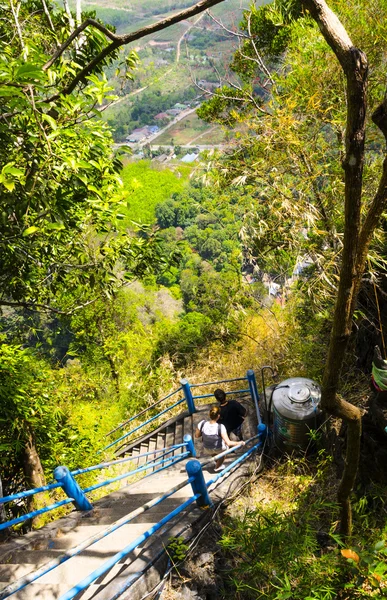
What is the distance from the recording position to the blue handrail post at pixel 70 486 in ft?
11.5

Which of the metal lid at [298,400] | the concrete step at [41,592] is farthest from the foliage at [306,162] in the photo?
the concrete step at [41,592]

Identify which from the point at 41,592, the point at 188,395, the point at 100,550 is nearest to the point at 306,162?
the point at 188,395

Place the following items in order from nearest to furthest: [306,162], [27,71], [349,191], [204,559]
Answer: [349,191] → [27,71] → [204,559] → [306,162]

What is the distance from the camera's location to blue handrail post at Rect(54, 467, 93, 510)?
350 centimetres

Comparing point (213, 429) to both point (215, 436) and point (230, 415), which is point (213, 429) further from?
point (230, 415)

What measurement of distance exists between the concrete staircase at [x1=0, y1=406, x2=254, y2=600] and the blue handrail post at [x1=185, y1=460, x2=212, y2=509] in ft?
0.30

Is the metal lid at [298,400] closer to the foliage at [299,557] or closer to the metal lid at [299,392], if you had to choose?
the metal lid at [299,392]

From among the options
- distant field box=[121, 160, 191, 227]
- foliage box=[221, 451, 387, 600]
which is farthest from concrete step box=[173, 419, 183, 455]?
distant field box=[121, 160, 191, 227]

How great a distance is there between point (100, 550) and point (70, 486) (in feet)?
2.12

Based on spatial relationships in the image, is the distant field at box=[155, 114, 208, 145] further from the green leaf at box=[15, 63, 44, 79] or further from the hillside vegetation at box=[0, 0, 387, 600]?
the green leaf at box=[15, 63, 44, 79]

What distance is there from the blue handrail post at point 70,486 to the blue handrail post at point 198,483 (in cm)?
113

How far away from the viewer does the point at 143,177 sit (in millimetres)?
57375

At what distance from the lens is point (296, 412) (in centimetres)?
448

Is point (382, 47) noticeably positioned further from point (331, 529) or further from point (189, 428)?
point (189, 428)
